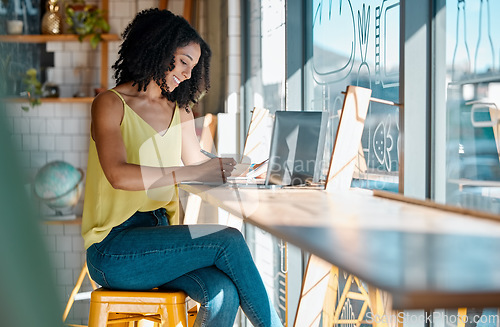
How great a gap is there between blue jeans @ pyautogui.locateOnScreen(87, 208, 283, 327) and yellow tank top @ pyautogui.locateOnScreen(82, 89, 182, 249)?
103mm

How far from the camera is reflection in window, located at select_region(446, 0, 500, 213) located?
4.73 feet

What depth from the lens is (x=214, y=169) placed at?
1940 millimetres

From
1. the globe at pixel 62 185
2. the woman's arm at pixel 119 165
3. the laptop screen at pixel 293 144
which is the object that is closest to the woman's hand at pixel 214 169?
the woman's arm at pixel 119 165

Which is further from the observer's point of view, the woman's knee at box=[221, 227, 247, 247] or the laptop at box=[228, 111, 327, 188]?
the laptop at box=[228, 111, 327, 188]

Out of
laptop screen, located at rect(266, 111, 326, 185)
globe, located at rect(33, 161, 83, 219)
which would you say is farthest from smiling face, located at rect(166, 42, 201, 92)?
globe, located at rect(33, 161, 83, 219)

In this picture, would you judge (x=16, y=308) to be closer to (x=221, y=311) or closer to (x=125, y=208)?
→ (x=221, y=311)

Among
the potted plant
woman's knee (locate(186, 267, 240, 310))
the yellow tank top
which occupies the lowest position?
woman's knee (locate(186, 267, 240, 310))

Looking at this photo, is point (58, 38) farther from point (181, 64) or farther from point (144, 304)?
point (144, 304)

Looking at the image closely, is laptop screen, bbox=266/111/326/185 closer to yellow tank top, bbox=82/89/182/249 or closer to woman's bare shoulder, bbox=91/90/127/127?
yellow tank top, bbox=82/89/182/249

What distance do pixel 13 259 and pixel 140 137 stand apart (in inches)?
74.5

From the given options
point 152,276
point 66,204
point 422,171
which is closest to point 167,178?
point 152,276

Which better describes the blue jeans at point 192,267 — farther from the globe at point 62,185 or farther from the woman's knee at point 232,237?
the globe at point 62,185

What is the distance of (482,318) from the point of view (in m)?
1.57

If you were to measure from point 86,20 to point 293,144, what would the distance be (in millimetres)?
3652
